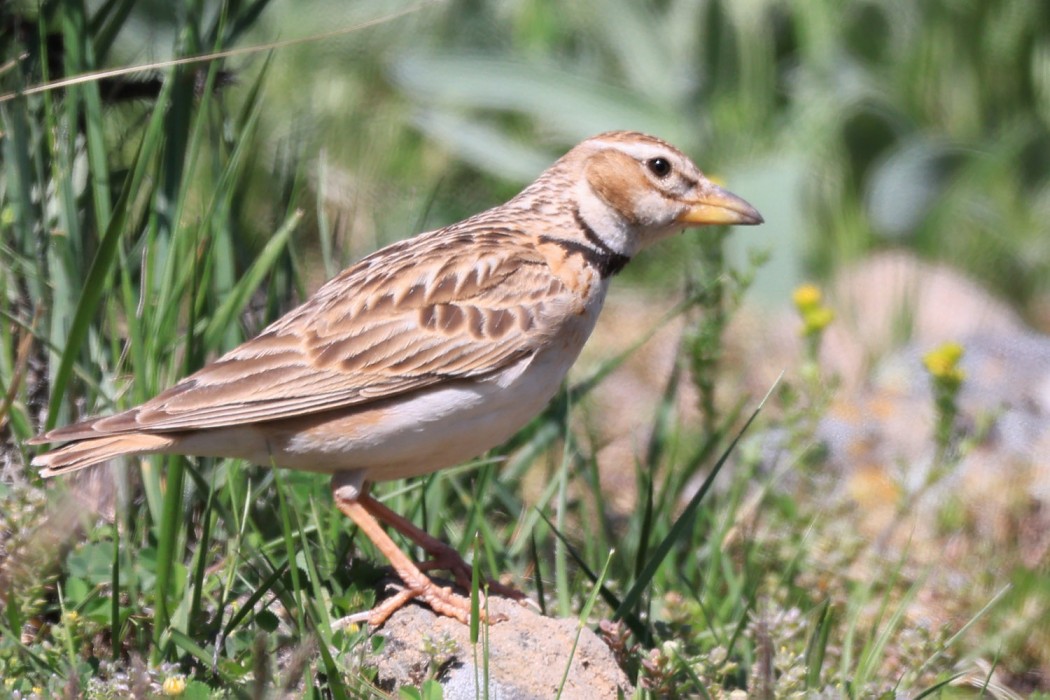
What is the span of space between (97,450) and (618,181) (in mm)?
1694

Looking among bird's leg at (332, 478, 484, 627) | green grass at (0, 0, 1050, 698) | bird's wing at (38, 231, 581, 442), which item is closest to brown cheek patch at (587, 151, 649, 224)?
bird's wing at (38, 231, 581, 442)

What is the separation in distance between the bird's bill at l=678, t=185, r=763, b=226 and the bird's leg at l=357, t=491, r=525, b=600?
1.22 metres

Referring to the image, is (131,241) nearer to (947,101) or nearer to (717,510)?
(717,510)

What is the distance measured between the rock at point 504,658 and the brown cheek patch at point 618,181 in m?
1.29

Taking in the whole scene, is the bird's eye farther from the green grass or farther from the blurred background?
the blurred background

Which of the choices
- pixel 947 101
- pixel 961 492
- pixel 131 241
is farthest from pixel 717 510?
pixel 947 101

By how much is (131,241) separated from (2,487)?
1141 millimetres

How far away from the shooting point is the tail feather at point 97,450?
11.9ft

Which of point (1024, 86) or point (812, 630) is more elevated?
point (1024, 86)

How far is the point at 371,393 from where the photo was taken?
3.89m

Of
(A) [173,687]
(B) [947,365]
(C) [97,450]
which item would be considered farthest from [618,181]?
(A) [173,687]

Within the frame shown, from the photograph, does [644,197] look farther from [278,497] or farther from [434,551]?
[278,497]

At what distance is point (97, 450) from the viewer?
3.68 metres

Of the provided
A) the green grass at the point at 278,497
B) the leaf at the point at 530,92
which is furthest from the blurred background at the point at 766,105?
the green grass at the point at 278,497
